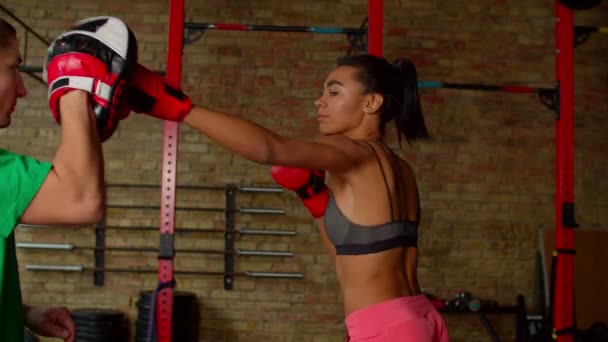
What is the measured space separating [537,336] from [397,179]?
9.96ft

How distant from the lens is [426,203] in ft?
18.9

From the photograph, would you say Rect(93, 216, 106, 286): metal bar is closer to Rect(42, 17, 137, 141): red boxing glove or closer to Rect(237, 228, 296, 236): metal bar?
Rect(237, 228, 296, 236): metal bar

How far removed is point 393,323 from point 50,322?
0.94 meters

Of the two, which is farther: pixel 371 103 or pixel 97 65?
pixel 371 103

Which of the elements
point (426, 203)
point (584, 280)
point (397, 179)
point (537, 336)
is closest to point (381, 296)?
point (397, 179)

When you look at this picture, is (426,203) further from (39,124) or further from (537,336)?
(39,124)

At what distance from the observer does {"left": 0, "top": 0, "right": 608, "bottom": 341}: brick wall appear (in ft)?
18.4

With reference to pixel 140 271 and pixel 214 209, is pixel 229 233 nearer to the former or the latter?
pixel 214 209

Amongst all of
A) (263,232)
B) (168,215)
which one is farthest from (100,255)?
(168,215)

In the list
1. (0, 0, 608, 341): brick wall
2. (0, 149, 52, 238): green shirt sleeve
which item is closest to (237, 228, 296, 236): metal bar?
(0, 0, 608, 341): brick wall

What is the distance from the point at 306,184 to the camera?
237cm

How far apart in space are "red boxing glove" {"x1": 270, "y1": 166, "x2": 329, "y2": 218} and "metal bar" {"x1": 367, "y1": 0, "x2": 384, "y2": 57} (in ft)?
3.67

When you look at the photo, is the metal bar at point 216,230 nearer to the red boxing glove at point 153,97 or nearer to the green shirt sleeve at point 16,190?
the red boxing glove at point 153,97

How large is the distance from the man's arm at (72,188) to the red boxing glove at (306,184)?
43.2 inches
